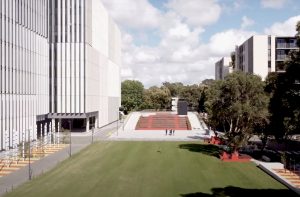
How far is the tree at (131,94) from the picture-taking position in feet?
513

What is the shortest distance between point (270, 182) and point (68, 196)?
64.9 feet

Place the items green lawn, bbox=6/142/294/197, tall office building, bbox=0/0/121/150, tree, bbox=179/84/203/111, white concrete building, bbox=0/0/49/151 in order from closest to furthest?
1. green lawn, bbox=6/142/294/197
2. white concrete building, bbox=0/0/49/151
3. tall office building, bbox=0/0/121/150
4. tree, bbox=179/84/203/111

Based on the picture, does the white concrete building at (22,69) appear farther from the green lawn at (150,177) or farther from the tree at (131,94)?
the tree at (131,94)

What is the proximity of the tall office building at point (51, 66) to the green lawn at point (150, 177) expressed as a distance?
17.1 meters

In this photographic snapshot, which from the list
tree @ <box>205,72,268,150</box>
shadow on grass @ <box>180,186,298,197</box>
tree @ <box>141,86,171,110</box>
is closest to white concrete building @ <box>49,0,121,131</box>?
tree @ <box>205,72,268,150</box>

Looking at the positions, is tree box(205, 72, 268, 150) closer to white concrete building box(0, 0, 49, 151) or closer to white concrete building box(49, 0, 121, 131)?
white concrete building box(0, 0, 49, 151)

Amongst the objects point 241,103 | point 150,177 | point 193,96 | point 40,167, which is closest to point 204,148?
point 241,103

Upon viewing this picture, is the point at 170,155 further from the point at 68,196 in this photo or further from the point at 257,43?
the point at 257,43

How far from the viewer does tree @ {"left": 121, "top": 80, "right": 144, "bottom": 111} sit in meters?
156

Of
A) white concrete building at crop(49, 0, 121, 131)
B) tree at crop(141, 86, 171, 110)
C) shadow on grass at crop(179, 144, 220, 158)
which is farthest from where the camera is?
tree at crop(141, 86, 171, 110)

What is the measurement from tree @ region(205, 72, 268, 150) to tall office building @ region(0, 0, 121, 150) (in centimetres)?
3042

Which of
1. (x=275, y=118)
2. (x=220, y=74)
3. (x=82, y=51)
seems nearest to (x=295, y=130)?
(x=275, y=118)

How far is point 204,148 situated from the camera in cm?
6475

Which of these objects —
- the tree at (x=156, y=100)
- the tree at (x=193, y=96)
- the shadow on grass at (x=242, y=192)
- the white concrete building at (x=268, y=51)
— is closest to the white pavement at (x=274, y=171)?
the shadow on grass at (x=242, y=192)
